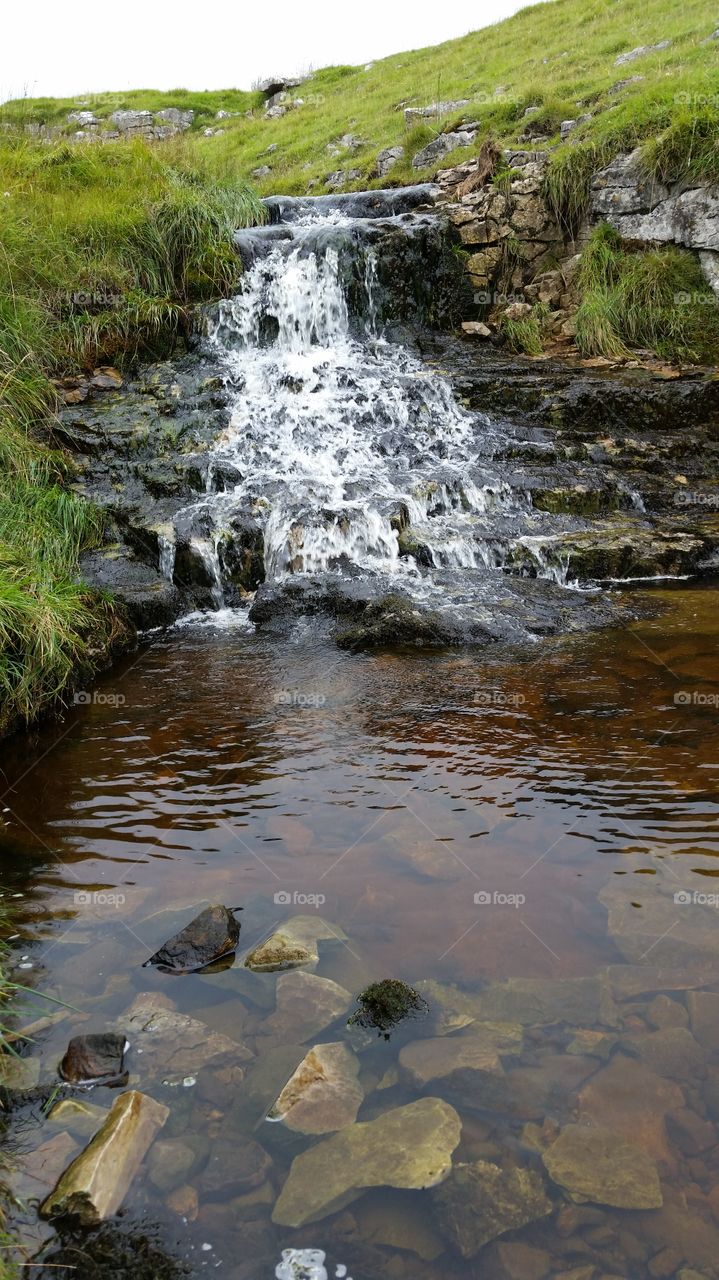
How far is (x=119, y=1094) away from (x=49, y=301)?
32.2 ft

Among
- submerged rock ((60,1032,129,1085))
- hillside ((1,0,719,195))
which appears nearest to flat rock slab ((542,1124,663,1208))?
submerged rock ((60,1032,129,1085))

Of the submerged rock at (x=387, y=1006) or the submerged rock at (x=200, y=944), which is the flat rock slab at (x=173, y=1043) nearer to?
the submerged rock at (x=200, y=944)

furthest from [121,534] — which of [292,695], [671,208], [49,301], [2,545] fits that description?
[671,208]

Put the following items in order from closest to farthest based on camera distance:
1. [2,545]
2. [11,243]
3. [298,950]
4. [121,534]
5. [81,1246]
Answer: [81,1246], [298,950], [2,545], [121,534], [11,243]

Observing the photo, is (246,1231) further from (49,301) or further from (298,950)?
A: (49,301)

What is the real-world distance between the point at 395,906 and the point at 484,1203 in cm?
132

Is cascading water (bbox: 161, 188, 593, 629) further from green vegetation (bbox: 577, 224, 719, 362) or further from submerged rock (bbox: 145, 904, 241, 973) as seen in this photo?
submerged rock (bbox: 145, 904, 241, 973)

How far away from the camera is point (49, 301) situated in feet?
32.3

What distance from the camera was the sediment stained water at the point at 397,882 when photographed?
213cm

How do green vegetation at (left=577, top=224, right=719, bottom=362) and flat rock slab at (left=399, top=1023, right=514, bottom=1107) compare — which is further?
green vegetation at (left=577, top=224, right=719, bottom=362)

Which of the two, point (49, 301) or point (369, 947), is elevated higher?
point (49, 301)

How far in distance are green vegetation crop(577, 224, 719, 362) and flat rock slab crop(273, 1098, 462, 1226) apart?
407 inches

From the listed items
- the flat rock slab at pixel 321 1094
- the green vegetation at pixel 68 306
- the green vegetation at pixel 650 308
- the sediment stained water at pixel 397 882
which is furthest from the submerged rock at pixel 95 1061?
the green vegetation at pixel 650 308

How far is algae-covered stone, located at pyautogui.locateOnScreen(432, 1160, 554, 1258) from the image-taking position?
2037mm
